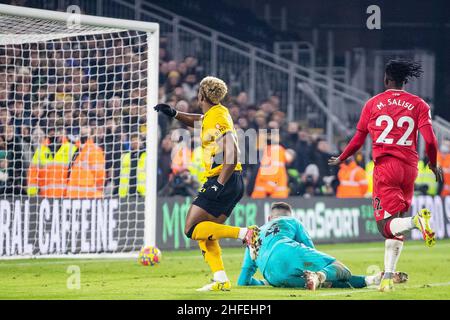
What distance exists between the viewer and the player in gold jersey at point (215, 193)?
9.33 m

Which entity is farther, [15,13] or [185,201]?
[185,201]

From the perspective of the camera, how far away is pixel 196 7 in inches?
938

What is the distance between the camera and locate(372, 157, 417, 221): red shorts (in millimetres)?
9266

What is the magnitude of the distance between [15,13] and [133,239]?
418 centimetres

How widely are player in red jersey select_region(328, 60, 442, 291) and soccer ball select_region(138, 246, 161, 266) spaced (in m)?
4.40

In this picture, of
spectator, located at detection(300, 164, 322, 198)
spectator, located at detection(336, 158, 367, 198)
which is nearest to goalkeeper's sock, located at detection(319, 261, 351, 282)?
spectator, located at detection(300, 164, 322, 198)

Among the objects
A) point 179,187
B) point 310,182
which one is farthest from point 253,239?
point 310,182

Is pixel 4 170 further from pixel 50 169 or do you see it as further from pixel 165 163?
pixel 165 163

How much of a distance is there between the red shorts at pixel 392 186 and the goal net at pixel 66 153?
15.6 feet

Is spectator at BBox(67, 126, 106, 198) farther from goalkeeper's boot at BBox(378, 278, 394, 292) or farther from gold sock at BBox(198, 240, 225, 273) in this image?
goalkeeper's boot at BBox(378, 278, 394, 292)

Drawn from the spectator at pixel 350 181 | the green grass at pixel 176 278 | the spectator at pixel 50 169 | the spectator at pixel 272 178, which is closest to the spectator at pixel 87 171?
the spectator at pixel 50 169

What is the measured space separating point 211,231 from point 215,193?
0.34 m
